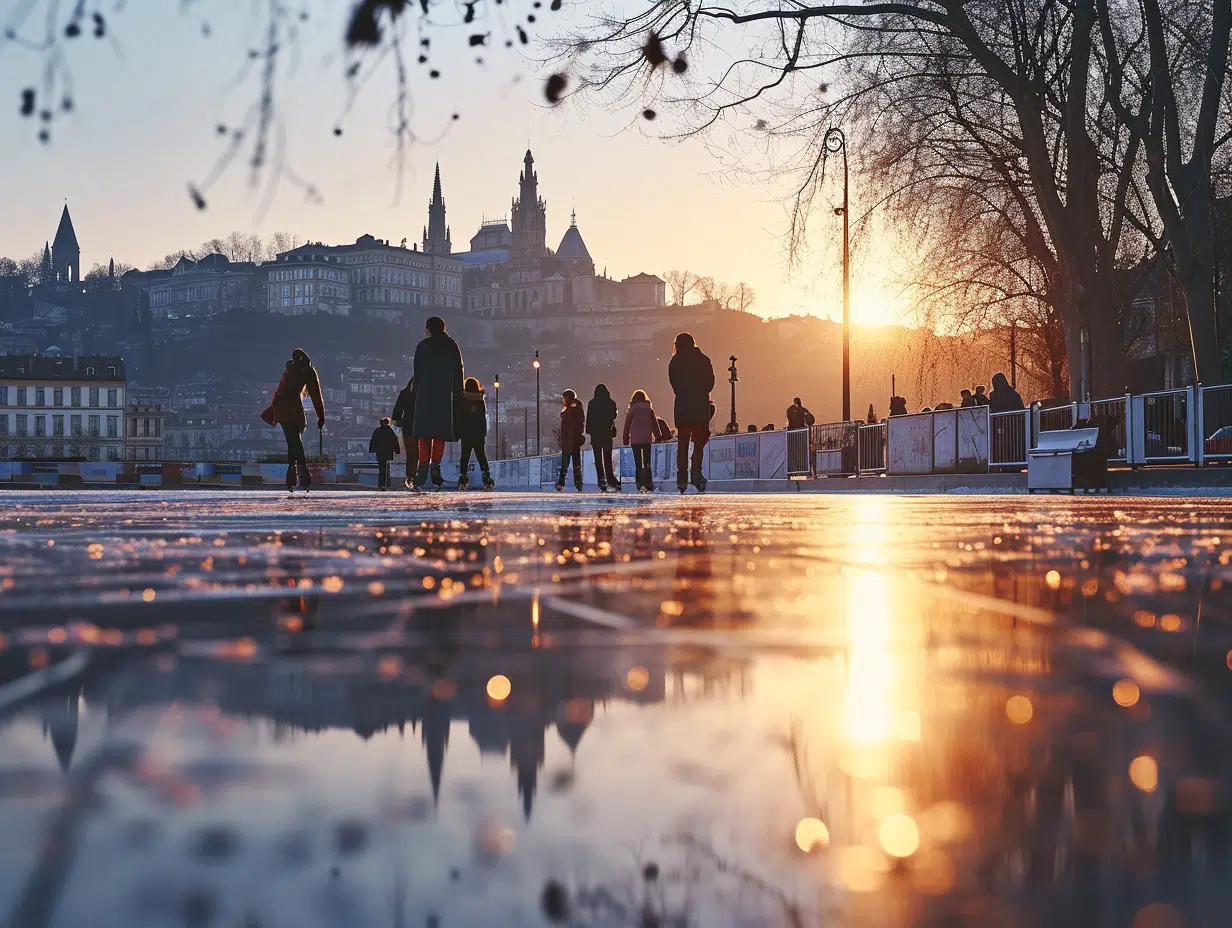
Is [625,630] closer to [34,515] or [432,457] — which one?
[34,515]

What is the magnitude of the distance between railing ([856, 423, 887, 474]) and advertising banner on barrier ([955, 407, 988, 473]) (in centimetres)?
265

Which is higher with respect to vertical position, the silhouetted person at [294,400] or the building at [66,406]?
the building at [66,406]

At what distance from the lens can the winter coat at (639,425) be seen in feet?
68.6

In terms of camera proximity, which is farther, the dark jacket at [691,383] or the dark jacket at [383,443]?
the dark jacket at [383,443]

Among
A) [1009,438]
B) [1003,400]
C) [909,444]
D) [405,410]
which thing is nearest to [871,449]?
[909,444]

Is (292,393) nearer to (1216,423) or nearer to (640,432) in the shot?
(640,432)

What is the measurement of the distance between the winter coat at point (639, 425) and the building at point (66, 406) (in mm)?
145754

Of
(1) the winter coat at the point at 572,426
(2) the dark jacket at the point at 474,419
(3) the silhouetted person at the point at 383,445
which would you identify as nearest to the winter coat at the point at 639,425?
(2) the dark jacket at the point at 474,419

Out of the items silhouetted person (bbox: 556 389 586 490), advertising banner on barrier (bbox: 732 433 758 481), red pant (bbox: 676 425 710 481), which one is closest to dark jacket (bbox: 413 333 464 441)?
red pant (bbox: 676 425 710 481)

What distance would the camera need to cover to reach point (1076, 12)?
19328 mm

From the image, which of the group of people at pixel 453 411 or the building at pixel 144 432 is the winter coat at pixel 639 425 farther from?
the building at pixel 144 432

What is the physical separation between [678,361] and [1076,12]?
7.41 m

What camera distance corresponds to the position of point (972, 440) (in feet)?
85.4

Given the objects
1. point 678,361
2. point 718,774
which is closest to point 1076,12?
point 678,361
